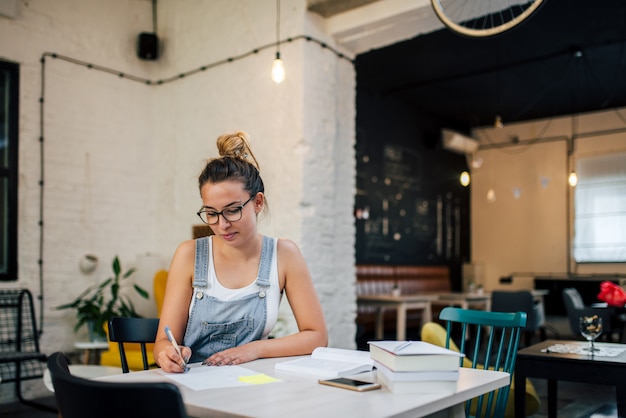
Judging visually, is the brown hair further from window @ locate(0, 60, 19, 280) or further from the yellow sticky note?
window @ locate(0, 60, 19, 280)

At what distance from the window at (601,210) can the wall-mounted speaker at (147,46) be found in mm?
7813

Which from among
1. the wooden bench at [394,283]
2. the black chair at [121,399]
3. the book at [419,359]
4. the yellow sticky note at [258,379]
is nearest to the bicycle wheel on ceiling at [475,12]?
the book at [419,359]

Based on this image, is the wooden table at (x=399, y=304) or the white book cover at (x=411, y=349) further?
the wooden table at (x=399, y=304)

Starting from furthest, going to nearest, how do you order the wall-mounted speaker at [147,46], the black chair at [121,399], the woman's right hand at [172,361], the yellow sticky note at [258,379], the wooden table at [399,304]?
the wooden table at [399,304] < the wall-mounted speaker at [147,46] < the woman's right hand at [172,361] < the yellow sticky note at [258,379] < the black chair at [121,399]

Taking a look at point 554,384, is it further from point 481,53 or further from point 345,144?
point 481,53

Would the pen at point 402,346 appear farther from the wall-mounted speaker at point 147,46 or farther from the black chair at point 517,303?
the black chair at point 517,303

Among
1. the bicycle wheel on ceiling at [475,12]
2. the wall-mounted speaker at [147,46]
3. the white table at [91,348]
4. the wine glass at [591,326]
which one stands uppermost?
the wall-mounted speaker at [147,46]

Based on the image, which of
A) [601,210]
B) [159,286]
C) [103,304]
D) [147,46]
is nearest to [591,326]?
[159,286]

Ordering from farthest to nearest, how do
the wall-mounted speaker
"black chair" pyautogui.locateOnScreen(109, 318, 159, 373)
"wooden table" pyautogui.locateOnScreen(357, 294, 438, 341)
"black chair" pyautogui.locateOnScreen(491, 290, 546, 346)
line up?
"black chair" pyautogui.locateOnScreen(491, 290, 546, 346) < "wooden table" pyautogui.locateOnScreen(357, 294, 438, 341) < the wall-mounted speaker < "black chair" pyautogui.locateOnScreen(109, 318, 159, 373)

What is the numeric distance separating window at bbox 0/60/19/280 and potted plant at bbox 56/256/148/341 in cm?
58

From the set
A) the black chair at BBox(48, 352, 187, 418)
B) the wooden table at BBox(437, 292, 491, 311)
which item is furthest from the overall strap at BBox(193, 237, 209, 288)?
the wooden table at BBox(437, 292, 491, 311)

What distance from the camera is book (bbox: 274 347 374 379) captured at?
5.47ft

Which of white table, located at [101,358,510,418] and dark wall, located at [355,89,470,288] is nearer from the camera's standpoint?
white table, located at [101,358,510,418]

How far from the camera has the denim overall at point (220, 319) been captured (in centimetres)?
203
